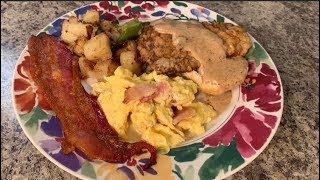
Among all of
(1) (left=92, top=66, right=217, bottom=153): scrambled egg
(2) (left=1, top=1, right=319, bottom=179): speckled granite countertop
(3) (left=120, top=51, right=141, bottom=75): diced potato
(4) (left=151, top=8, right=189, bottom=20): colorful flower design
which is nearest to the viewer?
(1) (left=92, top=66, right=217, bottom=153): scrambled egg

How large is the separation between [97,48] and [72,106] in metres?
0.35

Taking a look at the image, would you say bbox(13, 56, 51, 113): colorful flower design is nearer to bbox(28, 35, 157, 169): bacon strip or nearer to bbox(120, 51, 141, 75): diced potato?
bbox(28, 35, 157, 169): bacon strip

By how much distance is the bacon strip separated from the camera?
1.77 metres

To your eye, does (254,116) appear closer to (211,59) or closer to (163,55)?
(211,59)

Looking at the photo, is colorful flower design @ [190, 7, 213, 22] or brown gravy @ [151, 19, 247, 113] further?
colorful flower design @ [190, 7, 213, 22]

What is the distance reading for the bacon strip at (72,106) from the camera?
1774 millimetres

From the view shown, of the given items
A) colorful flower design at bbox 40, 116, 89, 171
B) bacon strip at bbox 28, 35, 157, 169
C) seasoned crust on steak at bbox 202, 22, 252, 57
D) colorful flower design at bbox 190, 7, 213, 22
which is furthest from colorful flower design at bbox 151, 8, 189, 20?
colorful flower design at bbox 40, 116, 89, 171

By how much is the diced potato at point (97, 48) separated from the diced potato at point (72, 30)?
4.3 inches

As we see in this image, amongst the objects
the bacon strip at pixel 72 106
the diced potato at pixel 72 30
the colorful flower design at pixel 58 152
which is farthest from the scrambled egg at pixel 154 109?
the diced potato at pixel 72 30

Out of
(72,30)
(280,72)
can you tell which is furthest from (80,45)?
(280,72)

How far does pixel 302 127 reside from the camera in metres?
2.27

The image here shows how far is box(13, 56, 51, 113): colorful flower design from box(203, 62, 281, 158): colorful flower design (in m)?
0.86

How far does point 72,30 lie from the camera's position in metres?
2.21

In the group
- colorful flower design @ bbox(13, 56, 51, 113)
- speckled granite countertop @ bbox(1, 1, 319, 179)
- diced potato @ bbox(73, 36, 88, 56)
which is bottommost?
speckled granite countertop @ bbox(1, 1, 319, 179)
